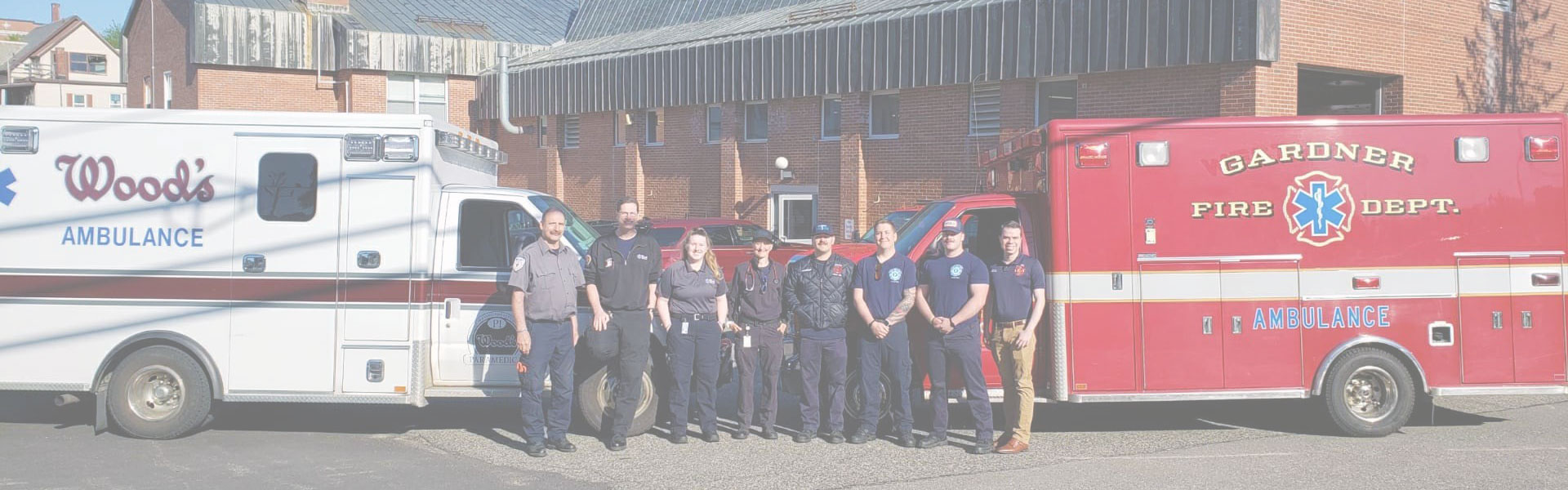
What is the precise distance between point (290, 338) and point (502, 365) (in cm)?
144

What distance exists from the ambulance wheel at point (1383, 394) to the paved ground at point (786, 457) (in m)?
0.16

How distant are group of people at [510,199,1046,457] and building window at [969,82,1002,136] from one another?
1384 centimetres

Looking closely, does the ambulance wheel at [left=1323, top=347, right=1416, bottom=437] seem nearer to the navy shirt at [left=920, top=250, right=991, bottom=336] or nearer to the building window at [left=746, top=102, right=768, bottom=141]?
the navy shirt at [left=920, top=250, right=991, bottom=336]

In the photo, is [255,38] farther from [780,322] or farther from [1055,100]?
[780,322]

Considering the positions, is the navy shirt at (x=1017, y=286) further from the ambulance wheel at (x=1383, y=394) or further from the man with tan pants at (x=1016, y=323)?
the ambulance wheel at (x=1383, y=394)

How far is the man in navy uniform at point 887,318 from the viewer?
27.7ft

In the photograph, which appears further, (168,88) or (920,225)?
(168,88)

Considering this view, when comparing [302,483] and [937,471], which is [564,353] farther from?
[937,471]

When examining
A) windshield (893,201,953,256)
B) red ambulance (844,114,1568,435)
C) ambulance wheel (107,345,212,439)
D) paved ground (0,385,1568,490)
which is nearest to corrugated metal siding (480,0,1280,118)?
red ambulance (844,114,1568,435)

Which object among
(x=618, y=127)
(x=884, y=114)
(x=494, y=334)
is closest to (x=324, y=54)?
(x=618, y=127)

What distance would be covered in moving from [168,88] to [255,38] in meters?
5.42

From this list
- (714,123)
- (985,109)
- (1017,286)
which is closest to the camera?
(1017,286)

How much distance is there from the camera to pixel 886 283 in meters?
8.45

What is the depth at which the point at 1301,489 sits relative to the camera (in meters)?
7.21
